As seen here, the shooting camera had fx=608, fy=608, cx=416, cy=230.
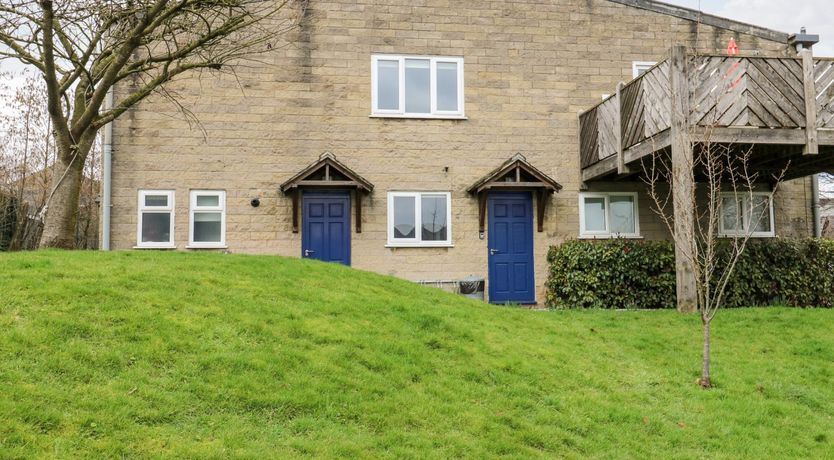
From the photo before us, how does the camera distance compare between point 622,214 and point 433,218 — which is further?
point 622,214

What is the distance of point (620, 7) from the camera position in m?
13.9

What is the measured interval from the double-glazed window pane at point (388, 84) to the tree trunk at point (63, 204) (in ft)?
19.1

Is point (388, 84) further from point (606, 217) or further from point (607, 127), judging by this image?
point (606, 217)

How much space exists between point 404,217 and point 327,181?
1.81 meters

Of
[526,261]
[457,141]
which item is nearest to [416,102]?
[457,141]

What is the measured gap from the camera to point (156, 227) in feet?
39.9

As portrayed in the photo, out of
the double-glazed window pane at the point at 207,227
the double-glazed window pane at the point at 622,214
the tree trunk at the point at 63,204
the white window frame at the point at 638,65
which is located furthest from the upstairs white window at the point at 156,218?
the white window frame at the point at 638,65

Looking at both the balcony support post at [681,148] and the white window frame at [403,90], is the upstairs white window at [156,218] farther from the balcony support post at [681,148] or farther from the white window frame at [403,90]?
the balcony support post at [681,148]

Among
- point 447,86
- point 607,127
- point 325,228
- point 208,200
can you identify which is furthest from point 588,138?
point 208,200

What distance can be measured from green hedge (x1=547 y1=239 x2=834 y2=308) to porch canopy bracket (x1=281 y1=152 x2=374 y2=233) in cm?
435

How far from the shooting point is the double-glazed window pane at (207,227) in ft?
40.3

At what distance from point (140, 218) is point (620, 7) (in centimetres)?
1138

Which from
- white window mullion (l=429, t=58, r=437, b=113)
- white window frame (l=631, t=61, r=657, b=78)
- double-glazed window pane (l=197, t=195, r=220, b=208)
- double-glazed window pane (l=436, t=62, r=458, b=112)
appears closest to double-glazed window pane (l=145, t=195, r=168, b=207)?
double-glazed window pane (l=197, t=195, r=220, b=208)

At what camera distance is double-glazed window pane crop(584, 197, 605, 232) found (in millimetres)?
13359
